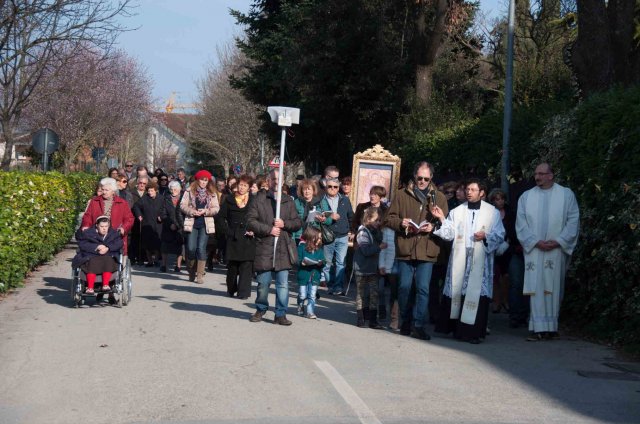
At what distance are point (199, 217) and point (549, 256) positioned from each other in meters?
7.43

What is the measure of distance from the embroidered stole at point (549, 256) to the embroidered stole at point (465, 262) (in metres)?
0.73

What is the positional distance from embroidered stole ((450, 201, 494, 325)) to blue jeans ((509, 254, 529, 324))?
170 cm

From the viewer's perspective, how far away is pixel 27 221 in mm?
16172

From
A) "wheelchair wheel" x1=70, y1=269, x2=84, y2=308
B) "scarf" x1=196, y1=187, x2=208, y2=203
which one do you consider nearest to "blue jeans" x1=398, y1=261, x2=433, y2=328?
"wheelchair wheel" x1=70, y1=269, x2=84, y2=308

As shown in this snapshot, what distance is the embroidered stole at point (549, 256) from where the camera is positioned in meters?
12.2

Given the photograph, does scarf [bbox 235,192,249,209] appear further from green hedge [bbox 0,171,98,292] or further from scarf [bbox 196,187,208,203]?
green hedge [bbox 0,171,98,292]

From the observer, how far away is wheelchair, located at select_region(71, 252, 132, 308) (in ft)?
44.2

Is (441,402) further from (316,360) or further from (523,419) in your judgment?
(316,360)

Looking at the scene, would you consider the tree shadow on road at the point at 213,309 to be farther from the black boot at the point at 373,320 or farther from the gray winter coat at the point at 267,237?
the black boot at the point at 373,320

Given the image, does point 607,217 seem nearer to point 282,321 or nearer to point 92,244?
point 282,321

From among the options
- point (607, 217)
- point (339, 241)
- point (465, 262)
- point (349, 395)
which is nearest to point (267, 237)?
point (465, 262)

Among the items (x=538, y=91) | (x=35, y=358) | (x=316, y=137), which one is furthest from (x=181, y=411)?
(x=316, y=137)

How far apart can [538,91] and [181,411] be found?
87.7 feet

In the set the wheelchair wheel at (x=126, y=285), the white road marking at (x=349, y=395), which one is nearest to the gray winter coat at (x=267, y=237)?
the wheelchair wheel at (x=126, y=285)
